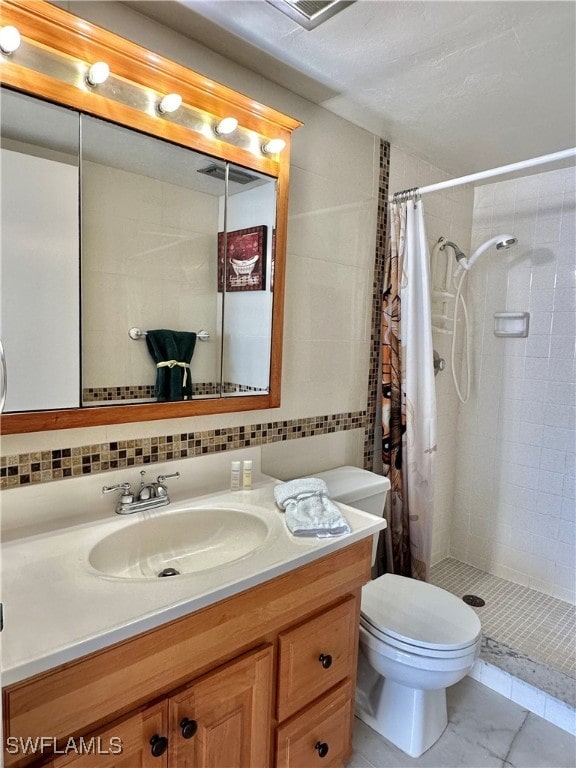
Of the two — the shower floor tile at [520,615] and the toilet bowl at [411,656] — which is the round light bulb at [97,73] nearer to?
the toilet bowl at [411,656]

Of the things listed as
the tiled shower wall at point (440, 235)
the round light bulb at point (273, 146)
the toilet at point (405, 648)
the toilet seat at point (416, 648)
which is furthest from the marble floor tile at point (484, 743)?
the round light bulb at point (273, 146)

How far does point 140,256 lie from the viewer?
54.9 inches

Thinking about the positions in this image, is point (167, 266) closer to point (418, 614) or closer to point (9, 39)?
point (9, 39)

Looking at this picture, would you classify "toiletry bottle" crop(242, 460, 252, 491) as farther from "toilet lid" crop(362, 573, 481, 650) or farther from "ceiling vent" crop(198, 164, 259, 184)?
"ceiling vent" crop(198, 164, 259, 184)

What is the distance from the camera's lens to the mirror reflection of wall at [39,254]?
114cm

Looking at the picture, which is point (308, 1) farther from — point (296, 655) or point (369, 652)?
point (369, 652)

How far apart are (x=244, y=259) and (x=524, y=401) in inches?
69.9

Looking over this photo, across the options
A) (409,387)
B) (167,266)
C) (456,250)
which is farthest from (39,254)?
(456,250)

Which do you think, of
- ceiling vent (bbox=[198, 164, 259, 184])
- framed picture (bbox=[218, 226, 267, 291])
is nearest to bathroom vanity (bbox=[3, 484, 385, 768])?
framed picture (bbox=[218, 226, 267, 291])

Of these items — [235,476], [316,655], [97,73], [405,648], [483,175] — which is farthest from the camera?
[483,175]

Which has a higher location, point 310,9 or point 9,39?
point 310,9

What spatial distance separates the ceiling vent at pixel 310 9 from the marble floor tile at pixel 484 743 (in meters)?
2.28

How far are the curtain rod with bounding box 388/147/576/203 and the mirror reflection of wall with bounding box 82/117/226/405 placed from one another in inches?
36.2

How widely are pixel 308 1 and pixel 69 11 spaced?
612 mm
